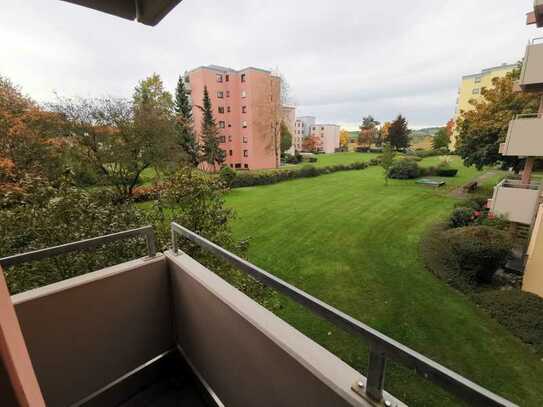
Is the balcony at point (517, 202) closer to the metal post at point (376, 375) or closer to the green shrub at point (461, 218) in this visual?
the green shrub at point (461, 218)

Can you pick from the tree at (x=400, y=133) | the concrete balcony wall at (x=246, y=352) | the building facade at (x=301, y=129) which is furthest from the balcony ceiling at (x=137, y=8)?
the building facade at (x=301, y=129)

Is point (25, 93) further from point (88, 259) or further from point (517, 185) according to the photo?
point (517, 185)

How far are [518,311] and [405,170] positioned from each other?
48.1 ft

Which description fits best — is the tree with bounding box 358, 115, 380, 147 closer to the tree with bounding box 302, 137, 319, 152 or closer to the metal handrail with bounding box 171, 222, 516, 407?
the tree with bounding box 302, 137, 319, 152

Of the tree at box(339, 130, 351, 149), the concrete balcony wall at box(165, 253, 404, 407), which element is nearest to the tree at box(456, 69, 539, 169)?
the concrete balcony wall at box(165, 253, 404, 407)

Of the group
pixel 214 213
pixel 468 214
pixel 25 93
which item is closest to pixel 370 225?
pixel 468 214

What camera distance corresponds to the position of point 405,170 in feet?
55.0

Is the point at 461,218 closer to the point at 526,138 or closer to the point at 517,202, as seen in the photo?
the point at 517,202

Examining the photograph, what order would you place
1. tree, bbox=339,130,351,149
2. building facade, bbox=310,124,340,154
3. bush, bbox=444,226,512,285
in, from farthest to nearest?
tree, bbox=339,130,351,149, building facade, bbox=310,124,340,154, bush, bbox=444,226,512,285

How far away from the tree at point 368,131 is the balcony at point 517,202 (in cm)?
3902

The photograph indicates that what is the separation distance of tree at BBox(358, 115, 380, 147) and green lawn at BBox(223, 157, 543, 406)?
35.5 m

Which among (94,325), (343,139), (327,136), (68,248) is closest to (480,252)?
(94,325)

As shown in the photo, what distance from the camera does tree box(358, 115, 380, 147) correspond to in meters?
42.6

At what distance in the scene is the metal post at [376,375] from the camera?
0.78 meters
